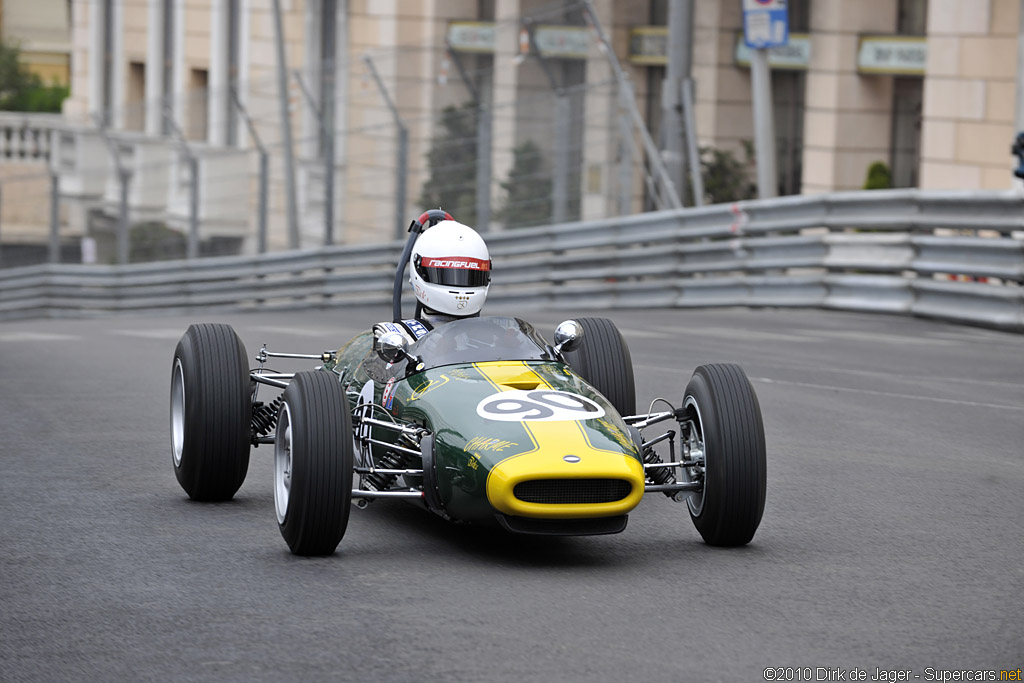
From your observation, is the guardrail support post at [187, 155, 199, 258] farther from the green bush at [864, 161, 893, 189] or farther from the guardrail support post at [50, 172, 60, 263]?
the green bush at [864, 161, 893, 189]

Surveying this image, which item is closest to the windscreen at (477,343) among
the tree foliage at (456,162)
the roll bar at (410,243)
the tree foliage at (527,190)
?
the roll bar at (410,243)

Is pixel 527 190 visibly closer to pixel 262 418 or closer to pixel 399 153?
pixel 399 153

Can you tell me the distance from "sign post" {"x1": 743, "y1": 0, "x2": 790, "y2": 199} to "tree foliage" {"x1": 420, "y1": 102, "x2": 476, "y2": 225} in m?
3.55

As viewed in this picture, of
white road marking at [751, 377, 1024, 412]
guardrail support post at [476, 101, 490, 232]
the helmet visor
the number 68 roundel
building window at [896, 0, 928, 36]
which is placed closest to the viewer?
the number 68 roundel

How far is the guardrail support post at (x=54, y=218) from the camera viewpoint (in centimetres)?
2636

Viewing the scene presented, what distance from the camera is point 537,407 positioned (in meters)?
6.45

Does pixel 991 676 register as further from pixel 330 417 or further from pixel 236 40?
pixel 236 40

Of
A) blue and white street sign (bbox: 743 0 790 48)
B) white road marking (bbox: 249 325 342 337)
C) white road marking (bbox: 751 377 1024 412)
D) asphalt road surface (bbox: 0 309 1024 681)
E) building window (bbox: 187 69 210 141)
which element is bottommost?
white road marking (bbox: 249 325 342 337)

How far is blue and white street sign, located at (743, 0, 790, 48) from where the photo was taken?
17234 millimetres

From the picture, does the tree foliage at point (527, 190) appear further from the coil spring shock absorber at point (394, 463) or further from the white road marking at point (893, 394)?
the coil spring shock absorber at point (394, 463)

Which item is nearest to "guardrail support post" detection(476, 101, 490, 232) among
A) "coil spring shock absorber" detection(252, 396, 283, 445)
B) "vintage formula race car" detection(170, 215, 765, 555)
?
"coil spring shock absorber" detection(252, 396, 283, 445)

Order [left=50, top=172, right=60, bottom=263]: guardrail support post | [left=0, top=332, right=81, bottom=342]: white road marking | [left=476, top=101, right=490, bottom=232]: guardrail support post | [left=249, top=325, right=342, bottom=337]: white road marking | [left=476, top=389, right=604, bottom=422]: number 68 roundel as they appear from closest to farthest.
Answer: [left=476, top=389, right=604, bottom=422]: number 68 roundel → [left=249, top=325, right=342, bottom=337]: white road marking → [left=0, top=332, right=81, bottom=342]: white road marking → [left=476, top=101, right=490, bottom=232]: guardrail support post → [left=50, top=172, right=60, bottom=263]: guardrail support post

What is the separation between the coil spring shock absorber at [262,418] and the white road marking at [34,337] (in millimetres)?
8202

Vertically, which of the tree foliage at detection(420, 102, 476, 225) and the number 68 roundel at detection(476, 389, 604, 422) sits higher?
the tree foliage at detection(420, 102, 476, 225)
